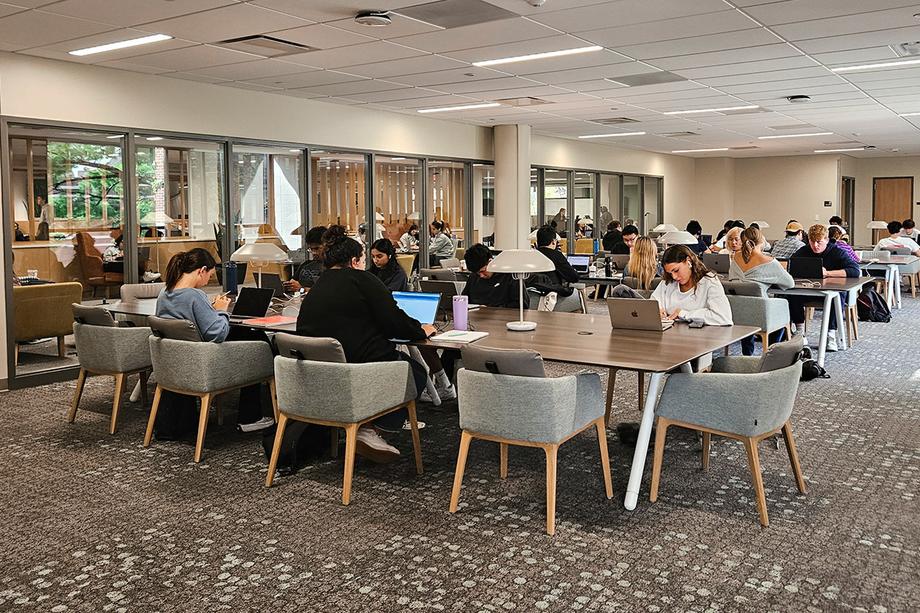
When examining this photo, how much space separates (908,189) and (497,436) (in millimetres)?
21621

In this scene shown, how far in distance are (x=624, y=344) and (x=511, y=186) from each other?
886 cm

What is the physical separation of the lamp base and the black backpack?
7476 mm

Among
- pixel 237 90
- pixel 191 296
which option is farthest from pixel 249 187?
pixel 191 296

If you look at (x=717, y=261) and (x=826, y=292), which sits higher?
(x=717, y=261)

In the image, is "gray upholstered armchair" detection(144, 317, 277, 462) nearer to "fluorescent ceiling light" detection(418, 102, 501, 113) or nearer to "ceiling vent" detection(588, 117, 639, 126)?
"fluorescent ceiling light" detection(418, 102, 501, 113)

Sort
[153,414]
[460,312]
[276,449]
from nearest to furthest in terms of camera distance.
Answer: [276,449], [460,312], [153,414]


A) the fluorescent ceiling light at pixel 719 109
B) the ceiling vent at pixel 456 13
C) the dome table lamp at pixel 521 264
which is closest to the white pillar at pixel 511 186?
the fluorescent ceiling light at pixel 719 109

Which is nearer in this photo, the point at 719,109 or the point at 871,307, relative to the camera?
the point at 871,307

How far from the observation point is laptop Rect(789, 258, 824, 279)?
877 cm

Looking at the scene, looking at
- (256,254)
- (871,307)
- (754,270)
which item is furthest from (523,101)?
(871,307)

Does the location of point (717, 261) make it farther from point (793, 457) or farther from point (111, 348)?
point (111, 348)

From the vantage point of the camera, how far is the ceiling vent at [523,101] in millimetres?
9961

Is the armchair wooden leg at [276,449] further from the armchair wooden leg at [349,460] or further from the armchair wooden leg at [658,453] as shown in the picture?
the armchair wooden leg at [658,453]

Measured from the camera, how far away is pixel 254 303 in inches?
235
